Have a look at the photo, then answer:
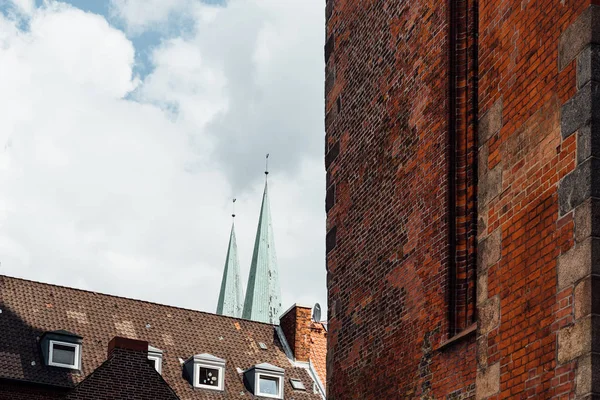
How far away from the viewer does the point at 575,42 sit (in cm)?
676

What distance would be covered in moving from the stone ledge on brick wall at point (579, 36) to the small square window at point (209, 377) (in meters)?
22.9

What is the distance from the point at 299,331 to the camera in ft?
106

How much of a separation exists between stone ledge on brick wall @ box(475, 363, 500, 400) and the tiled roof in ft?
64.3

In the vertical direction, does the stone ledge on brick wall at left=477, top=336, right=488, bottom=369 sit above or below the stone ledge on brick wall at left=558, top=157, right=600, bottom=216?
below

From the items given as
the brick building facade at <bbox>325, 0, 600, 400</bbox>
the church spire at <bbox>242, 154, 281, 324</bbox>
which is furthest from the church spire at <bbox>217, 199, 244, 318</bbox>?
the brick building facade at <bbox>325, 0, 600, 400</bbox>

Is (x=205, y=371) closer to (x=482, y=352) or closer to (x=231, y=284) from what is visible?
(x=482, y=352)

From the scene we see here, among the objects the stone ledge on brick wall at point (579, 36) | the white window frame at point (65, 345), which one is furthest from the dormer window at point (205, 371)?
the stone ledge on brick wall at point (579, 36)

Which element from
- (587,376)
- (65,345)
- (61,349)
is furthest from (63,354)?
(587,376)

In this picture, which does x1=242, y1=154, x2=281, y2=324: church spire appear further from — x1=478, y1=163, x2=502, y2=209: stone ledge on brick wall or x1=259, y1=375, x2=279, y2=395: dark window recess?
x1=478, y1=163, x2=502, y2=209: stone ledge on brick wall

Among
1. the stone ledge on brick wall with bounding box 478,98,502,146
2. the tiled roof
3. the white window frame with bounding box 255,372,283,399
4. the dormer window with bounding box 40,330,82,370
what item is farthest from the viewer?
the white window frame with bounding box 255,372,283,399

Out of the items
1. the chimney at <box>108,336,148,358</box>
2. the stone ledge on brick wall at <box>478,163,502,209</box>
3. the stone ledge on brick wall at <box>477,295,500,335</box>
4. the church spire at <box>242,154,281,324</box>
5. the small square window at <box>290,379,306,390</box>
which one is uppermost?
the church spire at <box>242,154,281,324</box>

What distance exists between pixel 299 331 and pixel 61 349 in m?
7.75

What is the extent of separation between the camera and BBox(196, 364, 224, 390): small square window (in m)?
28.8

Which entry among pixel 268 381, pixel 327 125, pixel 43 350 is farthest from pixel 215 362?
pixel 327 125
